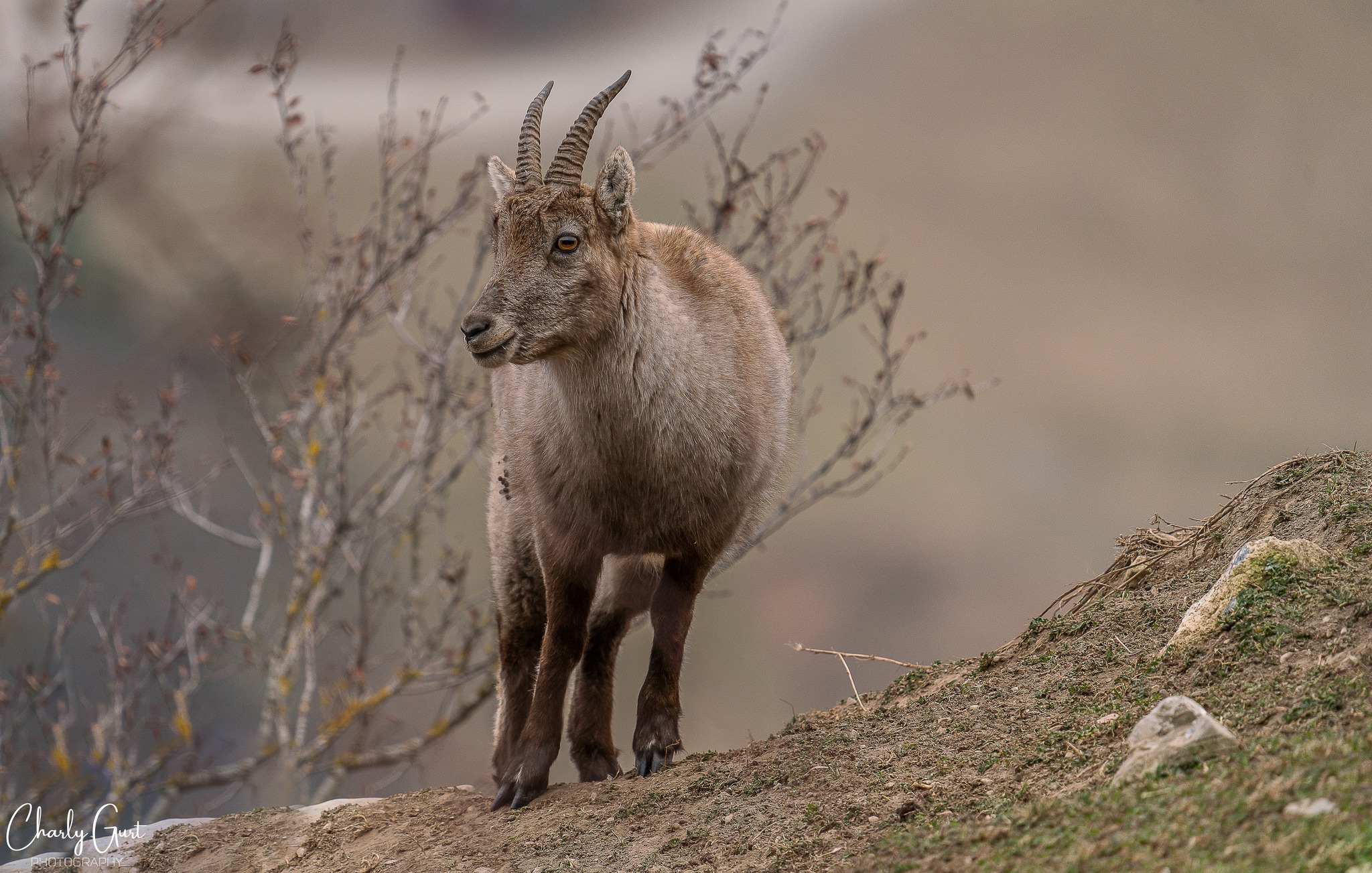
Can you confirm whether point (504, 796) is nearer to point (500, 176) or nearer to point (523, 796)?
point (523, 796)

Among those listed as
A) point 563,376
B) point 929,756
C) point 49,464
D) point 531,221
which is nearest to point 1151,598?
point 929,756

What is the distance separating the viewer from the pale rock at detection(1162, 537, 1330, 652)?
146 inches

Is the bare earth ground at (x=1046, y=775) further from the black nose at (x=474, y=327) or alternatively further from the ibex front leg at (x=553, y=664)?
the black nose at (x=474, y=327)

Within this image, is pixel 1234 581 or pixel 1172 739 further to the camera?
pixel 1234 581

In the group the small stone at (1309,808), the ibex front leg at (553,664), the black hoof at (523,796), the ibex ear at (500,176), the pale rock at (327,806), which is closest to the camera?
the small stone at (1309,808)

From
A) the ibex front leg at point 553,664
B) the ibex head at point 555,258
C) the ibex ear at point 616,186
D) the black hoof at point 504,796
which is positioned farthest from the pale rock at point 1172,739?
the ibex ear at point 616,186

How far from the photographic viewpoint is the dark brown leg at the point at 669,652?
4.95 metres

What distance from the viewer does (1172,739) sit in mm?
2902

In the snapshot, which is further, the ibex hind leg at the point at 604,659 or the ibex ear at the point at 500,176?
the ibex hind leg at the point at 604,659

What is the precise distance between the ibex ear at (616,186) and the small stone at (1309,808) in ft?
10.9

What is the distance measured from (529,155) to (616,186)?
463 millimetres

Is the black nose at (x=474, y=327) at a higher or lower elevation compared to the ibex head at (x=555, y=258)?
lower

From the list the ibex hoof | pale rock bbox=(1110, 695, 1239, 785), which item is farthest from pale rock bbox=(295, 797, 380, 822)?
pale rock bbox=(1110, 695, 1239, 785)

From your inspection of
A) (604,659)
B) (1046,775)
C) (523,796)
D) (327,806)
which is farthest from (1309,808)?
(327,806)
